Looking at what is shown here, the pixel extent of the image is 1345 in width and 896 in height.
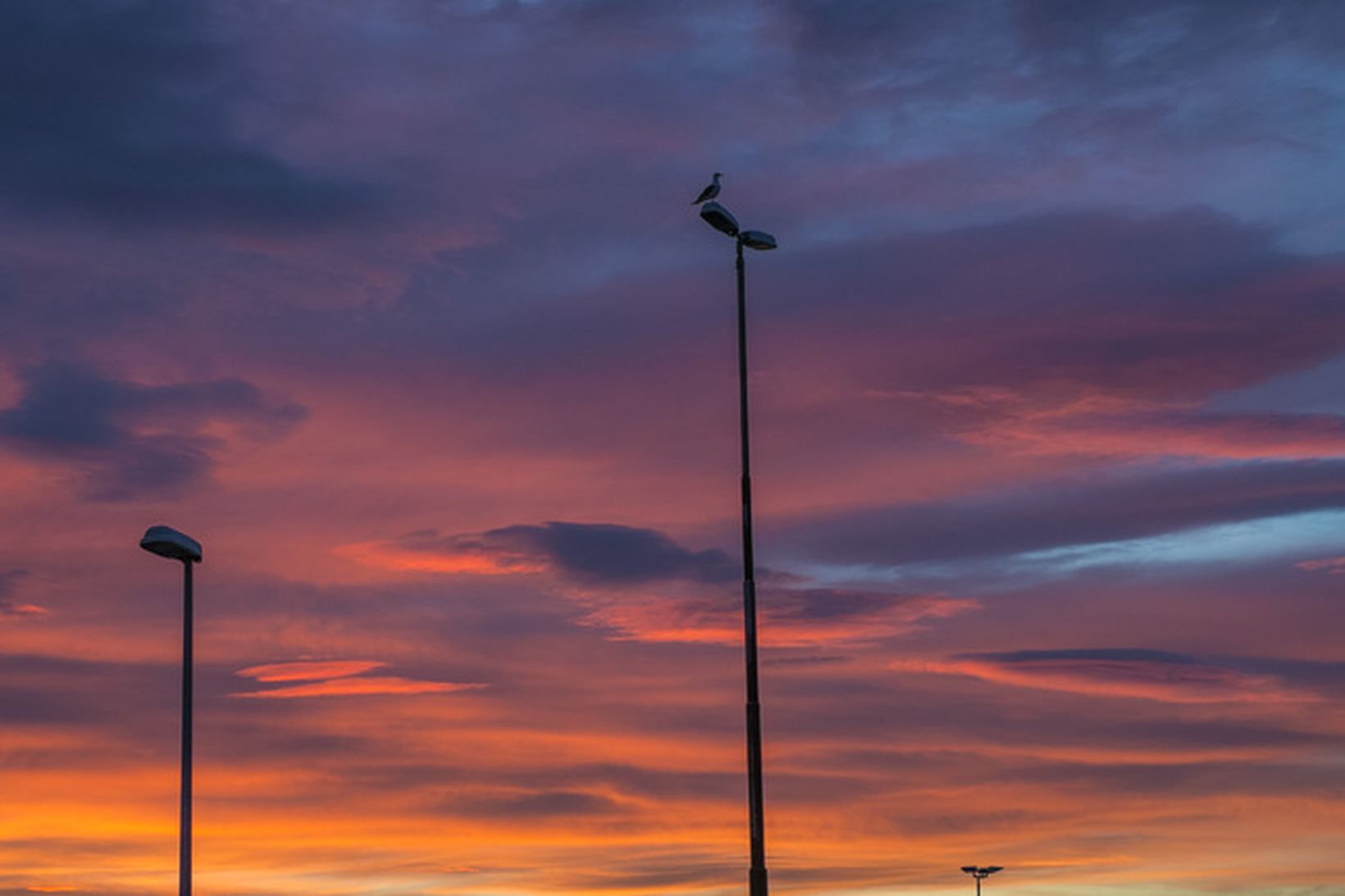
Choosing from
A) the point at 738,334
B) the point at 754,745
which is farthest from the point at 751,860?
the point at 738,334

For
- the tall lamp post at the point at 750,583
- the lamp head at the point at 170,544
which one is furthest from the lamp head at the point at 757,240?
the lamp head at the point at 170,544

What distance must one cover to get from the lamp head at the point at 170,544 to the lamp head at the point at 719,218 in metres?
9.70

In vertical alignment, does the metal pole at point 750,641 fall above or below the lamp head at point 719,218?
below

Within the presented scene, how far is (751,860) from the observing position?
99.2 ft

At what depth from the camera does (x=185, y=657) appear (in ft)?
107

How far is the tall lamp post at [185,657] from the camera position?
3136 centimetres

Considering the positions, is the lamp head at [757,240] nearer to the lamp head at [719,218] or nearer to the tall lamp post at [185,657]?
the lamp head at [719,218]

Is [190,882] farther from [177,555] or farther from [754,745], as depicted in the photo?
[754,745]

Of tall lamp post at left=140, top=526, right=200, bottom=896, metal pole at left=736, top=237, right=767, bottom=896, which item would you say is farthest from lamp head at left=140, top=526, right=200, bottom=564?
metal pole at left=736, top=237, right=767, bottom=896

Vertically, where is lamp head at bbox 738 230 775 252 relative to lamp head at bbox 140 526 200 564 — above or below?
above

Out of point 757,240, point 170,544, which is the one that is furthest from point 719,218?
point 170,544

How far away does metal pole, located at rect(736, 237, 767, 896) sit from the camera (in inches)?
1193

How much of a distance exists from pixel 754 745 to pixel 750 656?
1.50 metres

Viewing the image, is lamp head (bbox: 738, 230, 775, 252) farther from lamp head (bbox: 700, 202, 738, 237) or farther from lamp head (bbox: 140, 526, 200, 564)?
lamp head (bbox: 140, 526, 200, 564)
